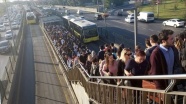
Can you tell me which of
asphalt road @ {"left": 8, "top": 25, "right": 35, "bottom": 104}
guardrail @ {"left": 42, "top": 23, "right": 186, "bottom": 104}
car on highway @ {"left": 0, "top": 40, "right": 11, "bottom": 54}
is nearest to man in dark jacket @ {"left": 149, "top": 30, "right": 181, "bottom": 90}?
guardrail @ {"left": 42, "top": 23, "right": 186, "bottom": 104}

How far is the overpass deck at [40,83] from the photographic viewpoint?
16906 millimetres

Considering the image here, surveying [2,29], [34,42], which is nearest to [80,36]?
[34,42]

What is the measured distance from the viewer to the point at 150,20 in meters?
45.8

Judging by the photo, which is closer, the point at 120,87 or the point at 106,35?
the point at 120,87

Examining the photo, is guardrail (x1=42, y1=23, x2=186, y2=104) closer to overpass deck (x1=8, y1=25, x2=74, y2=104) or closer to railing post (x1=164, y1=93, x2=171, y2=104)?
railing post (x1=164, y1=93, x2=171, y2=104)

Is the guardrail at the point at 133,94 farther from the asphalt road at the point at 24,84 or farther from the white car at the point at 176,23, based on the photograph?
the white car at the point at 176,23

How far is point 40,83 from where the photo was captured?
804 inches

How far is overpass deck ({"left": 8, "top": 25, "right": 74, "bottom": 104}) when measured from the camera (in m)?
16.9

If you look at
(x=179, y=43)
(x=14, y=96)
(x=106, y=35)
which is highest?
(x=179, y=43)

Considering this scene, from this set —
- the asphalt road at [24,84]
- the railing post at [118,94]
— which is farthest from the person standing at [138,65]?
the asphalt road at [24,84]

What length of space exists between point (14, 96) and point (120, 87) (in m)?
13.7

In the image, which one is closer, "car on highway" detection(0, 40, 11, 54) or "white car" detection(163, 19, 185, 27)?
"car on highway" detection(0, 40, 11, 54)

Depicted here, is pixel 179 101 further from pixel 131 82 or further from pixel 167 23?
pixel 167 23

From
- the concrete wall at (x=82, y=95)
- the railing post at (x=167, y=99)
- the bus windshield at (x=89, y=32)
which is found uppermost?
the railing post at (x=167, y=99)
